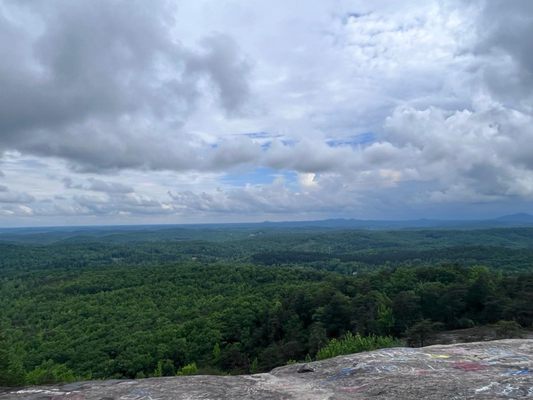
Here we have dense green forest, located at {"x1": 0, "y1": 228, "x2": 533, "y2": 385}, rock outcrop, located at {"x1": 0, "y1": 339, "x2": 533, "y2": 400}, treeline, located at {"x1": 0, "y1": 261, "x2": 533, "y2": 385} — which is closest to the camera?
rock outcrop, located at {"x1": 0, "y1": 339, "x2": 533, "y2": 400}

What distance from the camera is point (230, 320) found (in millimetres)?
59750

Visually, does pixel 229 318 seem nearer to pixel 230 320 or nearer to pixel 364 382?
pixel 230 320

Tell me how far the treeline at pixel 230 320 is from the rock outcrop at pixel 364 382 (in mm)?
14713

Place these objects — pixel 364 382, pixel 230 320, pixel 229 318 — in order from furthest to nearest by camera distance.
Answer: pixel 229 318 → pixel 230 320 → pixel 364 382

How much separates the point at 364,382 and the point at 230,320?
1938 inches

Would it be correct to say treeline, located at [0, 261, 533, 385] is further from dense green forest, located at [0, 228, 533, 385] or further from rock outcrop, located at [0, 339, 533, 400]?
rock outcrop, located at [0, 339, 533, 400]

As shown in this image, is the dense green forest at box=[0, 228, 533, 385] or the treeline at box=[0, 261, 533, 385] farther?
the treeline at box=[0, 261, 533, 385]

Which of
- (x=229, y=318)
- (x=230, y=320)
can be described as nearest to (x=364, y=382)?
(x=230, y=320)

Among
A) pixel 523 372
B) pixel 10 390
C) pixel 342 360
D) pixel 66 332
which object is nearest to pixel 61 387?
pixel 10 390

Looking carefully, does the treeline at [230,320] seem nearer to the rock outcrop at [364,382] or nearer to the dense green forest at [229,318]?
the dense green forest at [229,318]

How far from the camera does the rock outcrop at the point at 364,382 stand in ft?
37.8

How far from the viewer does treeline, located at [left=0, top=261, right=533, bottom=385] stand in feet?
148

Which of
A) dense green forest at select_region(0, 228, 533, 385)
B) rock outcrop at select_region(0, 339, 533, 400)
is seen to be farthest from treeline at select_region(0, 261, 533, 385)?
rock outcrop at select_region(0, 339, 533, 400)

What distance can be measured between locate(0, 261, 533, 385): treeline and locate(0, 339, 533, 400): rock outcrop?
14713 mm
